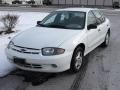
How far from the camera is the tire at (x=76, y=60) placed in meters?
5.66

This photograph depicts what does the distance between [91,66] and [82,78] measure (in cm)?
97

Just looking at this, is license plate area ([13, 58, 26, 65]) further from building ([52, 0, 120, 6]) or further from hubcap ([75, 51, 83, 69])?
building ([52, 0, 120, 6])

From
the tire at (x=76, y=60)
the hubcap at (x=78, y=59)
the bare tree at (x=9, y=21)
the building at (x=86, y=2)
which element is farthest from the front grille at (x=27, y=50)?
the building at (x=86, y=2)

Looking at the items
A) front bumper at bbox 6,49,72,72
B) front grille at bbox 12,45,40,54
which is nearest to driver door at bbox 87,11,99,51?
front bumper at bbox 6,49,72,72

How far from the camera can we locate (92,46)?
6.91 m

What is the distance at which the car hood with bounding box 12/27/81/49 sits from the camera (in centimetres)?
536

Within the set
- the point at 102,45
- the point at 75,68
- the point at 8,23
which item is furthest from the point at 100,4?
the point at 75,68

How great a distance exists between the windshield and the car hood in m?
0.34

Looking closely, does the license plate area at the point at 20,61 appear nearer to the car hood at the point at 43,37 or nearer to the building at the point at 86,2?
the car hood at the point at 43,37

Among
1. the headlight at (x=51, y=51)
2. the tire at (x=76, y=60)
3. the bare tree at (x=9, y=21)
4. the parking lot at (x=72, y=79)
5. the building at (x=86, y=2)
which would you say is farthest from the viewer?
the building at (x=86, y=2)

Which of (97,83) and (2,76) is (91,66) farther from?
(2,76)

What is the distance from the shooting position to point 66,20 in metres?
6.74

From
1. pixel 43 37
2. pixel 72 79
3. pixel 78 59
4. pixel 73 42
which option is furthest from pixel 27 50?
pixel 78 59

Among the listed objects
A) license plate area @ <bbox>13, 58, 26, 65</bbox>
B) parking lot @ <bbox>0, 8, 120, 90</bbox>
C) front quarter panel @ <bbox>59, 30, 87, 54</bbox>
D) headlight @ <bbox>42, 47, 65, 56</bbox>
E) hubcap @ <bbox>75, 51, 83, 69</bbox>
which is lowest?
parking lot @ <bbox>0, 8, 120, 90</bbox>
